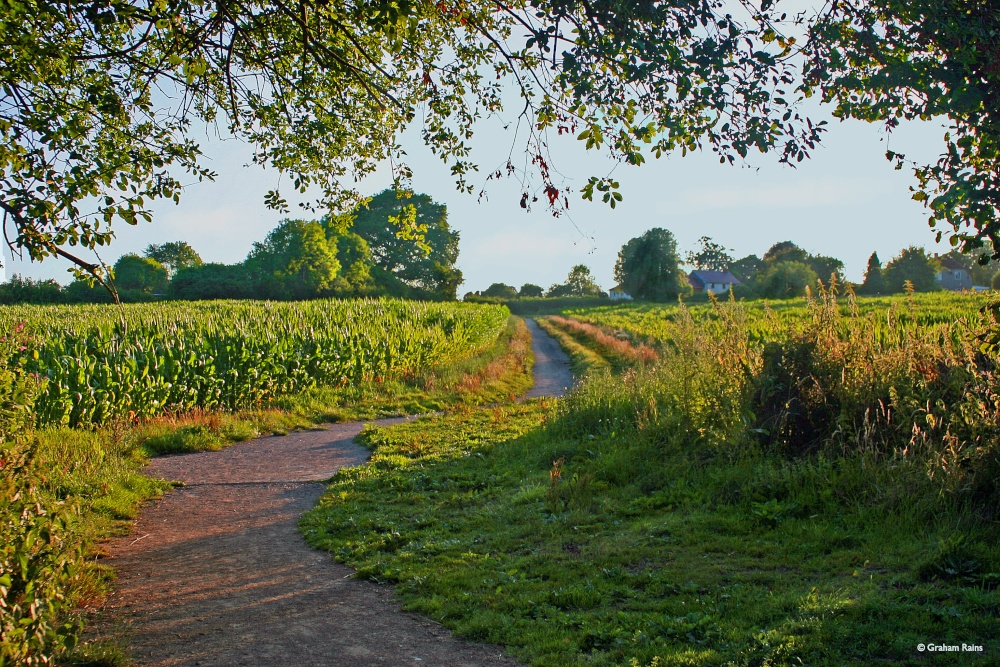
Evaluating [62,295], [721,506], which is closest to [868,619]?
[721,506]

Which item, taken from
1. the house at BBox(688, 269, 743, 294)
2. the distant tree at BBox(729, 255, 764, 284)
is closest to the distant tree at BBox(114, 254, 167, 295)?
the house at BBox(688, 269, 743, 294)

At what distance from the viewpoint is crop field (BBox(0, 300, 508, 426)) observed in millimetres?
11125

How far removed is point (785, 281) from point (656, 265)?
69.9 feet

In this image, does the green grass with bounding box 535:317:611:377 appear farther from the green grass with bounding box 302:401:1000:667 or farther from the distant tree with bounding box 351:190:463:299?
the distant tree with bounding box 351:190:463:299

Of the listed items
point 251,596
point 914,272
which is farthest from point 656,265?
point 251,596

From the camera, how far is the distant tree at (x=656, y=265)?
3472 inches

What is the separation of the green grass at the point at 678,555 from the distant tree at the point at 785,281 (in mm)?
57870

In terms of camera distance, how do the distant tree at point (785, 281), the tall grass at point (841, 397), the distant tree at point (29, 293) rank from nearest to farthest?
the tall grass at point (841, 397)
the distant tree at point (29, 293)
the distant tree at point (785, 281)

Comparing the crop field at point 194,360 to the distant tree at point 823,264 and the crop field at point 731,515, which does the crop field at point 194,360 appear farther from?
the distant tree at point 823,264

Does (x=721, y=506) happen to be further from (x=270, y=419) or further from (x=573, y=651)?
(x=270, y=419)

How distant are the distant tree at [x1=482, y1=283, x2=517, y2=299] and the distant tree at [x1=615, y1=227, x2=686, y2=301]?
2370cm

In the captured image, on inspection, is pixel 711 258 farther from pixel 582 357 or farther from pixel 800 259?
pixel 582 357

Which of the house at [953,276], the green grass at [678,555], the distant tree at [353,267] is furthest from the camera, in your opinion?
the house at [953,276]

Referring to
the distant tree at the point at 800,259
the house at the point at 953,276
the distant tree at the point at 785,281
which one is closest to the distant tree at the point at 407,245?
the distant tree at the point at 785,281
